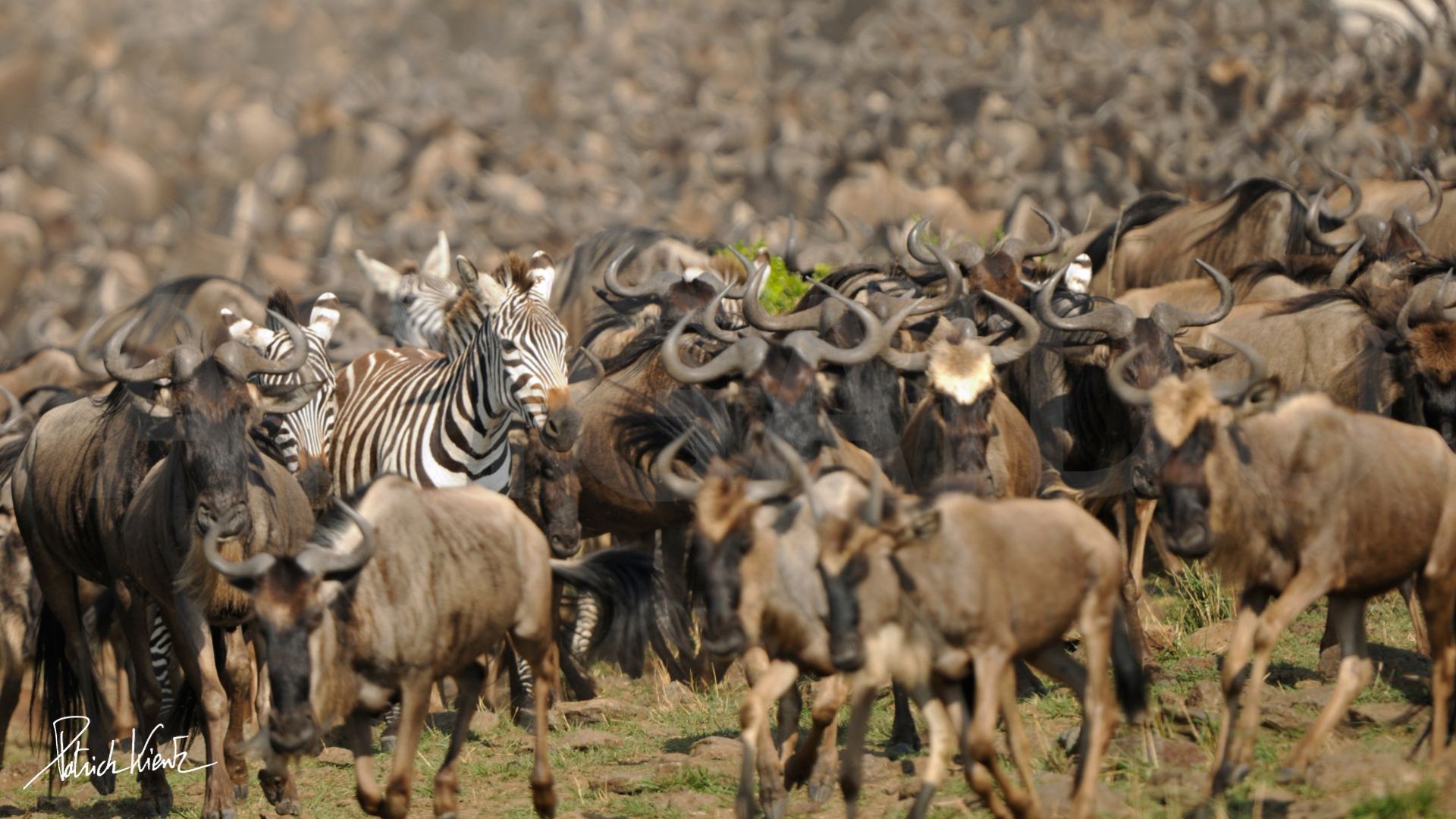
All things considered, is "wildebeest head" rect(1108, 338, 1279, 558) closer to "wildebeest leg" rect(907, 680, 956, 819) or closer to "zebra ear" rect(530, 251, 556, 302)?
"wildebeest leg" rect(907, 680, 956, 819)

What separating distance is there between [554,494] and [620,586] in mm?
1651

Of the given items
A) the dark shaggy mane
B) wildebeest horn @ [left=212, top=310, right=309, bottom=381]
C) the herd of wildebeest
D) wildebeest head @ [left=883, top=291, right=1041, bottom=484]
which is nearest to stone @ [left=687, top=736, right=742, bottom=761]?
the herd of wildebeest

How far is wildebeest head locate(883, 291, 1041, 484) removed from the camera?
773 centimetres

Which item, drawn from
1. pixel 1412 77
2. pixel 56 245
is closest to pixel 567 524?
pixel 1412 77

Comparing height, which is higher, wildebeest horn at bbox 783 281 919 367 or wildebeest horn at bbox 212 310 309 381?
wildebeest horn at bbox 212 310 309 381

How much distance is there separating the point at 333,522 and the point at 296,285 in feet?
78.8

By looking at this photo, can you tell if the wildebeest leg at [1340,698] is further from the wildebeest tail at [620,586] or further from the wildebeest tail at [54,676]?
the wildebeest tail at [54,676]

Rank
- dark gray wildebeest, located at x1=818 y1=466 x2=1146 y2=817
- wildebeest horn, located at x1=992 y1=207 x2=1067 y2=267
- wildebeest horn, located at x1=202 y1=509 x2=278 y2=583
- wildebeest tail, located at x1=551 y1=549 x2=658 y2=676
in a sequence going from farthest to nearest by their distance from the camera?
wildebeest horn, located at x1=992 y1=207 x2=1067 y2=267 < wildebeest tail, located at x1=551 y1=549 x2=658 y2=676 < wildebeest horn, located at x1=202 y1=509 x2=278 y2=583 < dark gray wildebeest, located at x1=818 y1=466 x2=1146 y2=817

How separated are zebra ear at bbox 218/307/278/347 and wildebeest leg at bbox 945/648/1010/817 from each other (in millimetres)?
5218

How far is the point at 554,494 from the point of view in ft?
30.1

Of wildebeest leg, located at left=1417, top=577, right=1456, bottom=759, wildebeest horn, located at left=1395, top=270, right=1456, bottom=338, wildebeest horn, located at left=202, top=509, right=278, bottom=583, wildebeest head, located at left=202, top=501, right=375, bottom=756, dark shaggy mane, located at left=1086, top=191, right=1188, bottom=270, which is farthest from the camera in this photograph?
dark shaggy mane, located at left=1086, top=191, right=1188, bottom=270

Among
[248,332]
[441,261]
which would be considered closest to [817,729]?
[248,332]

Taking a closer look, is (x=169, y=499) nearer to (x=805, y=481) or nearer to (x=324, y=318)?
(x=324, y=318)

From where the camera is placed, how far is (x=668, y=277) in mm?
11992
